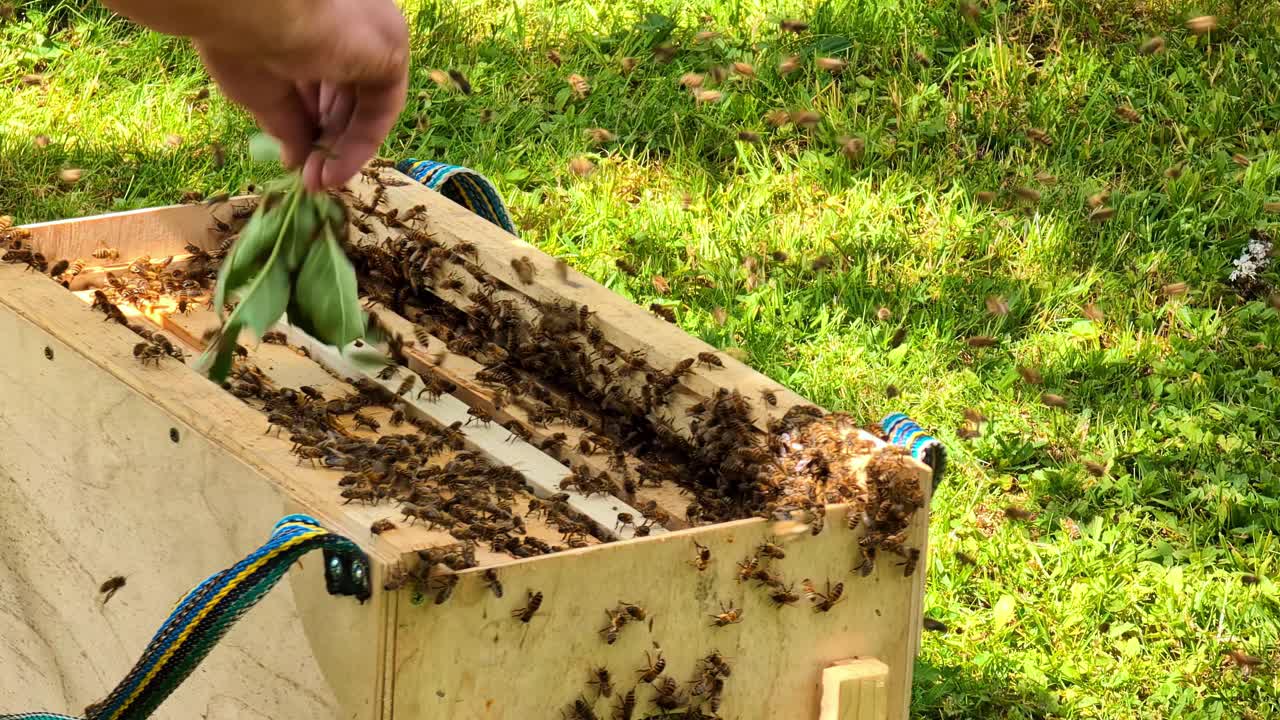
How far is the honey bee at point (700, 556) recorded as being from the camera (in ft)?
8.59

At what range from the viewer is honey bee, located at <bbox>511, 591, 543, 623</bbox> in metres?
2.44

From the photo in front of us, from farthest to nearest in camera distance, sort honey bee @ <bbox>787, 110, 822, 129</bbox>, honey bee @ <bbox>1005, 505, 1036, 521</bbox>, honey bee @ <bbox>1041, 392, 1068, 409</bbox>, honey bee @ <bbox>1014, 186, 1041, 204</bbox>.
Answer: honey bee @ <bbox>787, 110, 822, 129</bbox>
honey bee @ <bbox>1014, 186, 1041, 204</bbox>
honey bee @ <bbox>1041, 392, 1068, 409</bbox>
honey bee @ <bbox>1005, 505, 1036, 521</bbox>

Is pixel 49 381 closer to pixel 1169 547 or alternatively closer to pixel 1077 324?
pixel 1169 547

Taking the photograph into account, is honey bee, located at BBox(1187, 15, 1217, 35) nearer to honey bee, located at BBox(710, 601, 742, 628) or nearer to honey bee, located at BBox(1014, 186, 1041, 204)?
honey bee, located at BBox(1014, 186, 1041, 204)

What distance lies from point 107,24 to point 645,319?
16.8 feet

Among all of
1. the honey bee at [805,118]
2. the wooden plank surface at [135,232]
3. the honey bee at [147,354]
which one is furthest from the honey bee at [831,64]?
the honey bee at [147,354]

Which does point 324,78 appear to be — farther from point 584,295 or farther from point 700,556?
point 584,295

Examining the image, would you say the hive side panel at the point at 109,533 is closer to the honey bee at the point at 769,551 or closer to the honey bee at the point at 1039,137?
the honey bee at the point at 769,551

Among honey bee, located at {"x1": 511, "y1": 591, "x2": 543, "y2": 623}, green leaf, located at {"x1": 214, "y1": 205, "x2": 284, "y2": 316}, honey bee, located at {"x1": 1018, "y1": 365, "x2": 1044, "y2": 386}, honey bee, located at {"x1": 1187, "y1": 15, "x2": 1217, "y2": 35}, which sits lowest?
honey bee, located at {"x1": 511, "y1": 591, "x2": 543, "y2": 623}

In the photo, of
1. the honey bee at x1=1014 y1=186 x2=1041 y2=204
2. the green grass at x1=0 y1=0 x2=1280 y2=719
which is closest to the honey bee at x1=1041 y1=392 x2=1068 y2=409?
the green grass at x1=0 y1=0 x2=1280 y2=719

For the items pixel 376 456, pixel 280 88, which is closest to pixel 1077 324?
pixel 376 456

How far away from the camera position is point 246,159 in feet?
21.6

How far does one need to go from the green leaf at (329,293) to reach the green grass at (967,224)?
85.9 inches

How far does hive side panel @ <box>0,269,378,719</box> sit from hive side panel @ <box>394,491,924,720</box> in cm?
15
